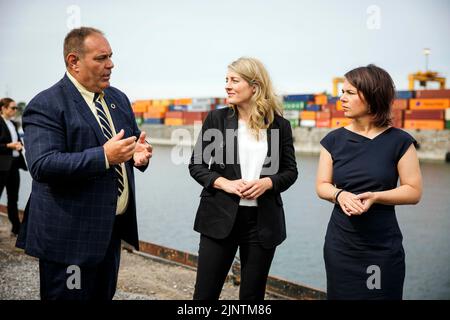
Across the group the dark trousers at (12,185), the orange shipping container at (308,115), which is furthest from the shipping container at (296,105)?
the dark trousers at (12,185)

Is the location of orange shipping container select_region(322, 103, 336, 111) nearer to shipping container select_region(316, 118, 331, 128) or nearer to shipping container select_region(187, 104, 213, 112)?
shipping container select_region(316, 118, 331, 128)

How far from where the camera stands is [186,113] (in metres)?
64.3

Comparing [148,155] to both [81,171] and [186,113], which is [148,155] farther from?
[186,113]

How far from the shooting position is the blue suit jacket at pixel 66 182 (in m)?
1.90

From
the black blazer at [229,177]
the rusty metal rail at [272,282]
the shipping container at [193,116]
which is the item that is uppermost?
the black blazer at [229,177]

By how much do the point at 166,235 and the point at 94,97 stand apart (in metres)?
10.3

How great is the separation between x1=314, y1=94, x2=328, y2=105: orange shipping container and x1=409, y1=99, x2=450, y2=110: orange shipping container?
1027 cm

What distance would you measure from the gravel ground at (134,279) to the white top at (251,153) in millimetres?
2022

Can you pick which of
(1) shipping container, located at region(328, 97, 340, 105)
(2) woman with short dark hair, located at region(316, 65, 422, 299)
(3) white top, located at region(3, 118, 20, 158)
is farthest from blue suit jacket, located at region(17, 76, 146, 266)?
(1) shipping container, located at region(328, 97, 340, 105)

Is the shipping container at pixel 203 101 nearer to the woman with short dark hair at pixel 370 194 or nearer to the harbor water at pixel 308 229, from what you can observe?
the harbor water at pixel 308 229

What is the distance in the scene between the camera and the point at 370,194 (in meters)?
2.09

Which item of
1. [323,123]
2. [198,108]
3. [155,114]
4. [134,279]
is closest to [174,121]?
[198,108]

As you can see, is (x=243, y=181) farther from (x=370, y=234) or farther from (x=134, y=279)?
(x=134, y=279)
